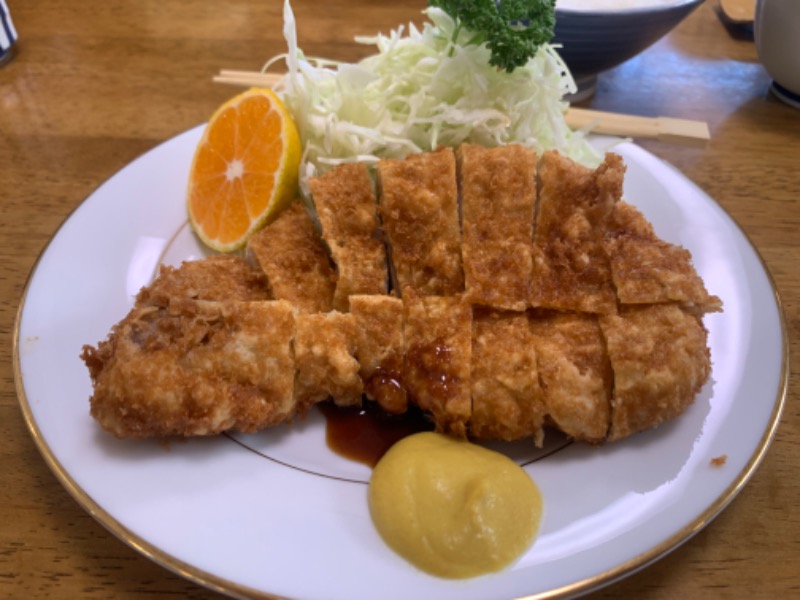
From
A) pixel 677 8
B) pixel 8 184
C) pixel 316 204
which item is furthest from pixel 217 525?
pixel 677 8

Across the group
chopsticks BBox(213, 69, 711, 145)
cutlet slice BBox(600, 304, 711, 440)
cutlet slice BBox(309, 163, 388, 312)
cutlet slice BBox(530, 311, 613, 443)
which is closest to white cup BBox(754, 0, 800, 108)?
chopsticks BBox(213, 69, 711, 145)

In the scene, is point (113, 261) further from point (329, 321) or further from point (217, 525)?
point (217, 525)

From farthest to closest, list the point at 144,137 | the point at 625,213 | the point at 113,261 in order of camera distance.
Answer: the point at 144,137, the point at 113,261, the point at 625,213

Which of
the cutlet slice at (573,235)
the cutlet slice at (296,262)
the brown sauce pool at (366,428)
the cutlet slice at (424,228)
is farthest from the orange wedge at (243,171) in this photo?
the cutlet slice at (573,235)

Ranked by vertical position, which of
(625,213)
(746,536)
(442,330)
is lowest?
(746,536)

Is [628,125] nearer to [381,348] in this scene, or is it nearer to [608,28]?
[608,28]

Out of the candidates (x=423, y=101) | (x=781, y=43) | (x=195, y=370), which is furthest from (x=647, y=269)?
(x=781, y=43)

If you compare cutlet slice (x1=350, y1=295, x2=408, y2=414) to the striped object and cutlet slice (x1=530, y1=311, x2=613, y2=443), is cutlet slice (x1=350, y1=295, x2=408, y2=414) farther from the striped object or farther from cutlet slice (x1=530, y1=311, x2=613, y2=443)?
the striped object
